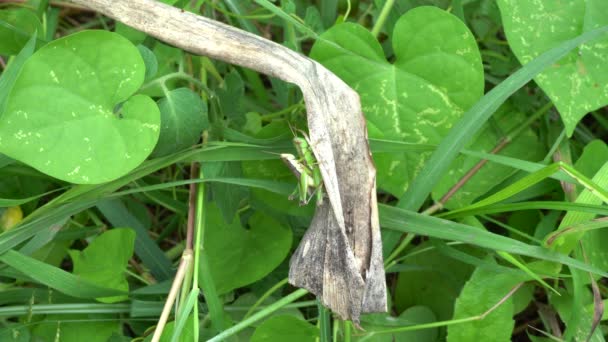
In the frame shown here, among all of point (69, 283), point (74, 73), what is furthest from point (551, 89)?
point (69, 283)

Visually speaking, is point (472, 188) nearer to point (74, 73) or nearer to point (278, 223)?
point (278, 223)

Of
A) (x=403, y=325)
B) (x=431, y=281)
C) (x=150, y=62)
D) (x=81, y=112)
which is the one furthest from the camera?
(x=431, y=281)

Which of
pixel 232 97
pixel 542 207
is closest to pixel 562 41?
pixel 542 207

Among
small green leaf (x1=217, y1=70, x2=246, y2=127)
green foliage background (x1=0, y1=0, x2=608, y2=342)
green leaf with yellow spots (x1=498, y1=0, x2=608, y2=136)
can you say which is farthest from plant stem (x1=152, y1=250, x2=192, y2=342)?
green leaf with yellow spots (x1=498, y1=0, x2=608, y2=136)

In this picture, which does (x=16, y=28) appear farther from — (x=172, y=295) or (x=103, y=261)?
(x=172, y=295)

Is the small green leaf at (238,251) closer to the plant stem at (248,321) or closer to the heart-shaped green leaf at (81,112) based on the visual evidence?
the plant stem at (248,321)
